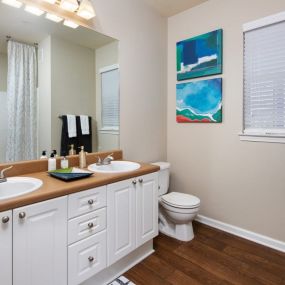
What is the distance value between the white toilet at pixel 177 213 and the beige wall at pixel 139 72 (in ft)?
1.32

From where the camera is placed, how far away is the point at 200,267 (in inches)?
71.9

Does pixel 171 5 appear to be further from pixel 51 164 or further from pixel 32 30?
pixel 51 164

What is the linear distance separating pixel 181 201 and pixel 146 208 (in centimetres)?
51

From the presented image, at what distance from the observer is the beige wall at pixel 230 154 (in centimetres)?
206

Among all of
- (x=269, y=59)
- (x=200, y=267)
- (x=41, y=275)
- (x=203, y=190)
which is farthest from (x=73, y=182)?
(x=269, y=59)

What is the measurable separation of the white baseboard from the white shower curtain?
198cm

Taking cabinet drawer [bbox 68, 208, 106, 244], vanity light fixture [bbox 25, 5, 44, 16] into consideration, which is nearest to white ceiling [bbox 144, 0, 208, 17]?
vanity light fixture [bbox 25, 5, 44, 16]

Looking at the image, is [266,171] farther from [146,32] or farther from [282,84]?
[146,32]

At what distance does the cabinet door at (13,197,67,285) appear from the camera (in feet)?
3.67

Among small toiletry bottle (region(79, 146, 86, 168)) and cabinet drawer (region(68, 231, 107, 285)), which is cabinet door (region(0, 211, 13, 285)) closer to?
cabinet drawer (region(68, 231, 107, 285))

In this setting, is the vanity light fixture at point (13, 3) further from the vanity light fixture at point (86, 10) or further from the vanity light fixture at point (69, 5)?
the vanity light fixture at point (86, 10)

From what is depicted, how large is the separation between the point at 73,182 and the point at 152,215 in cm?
85

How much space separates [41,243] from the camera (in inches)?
47.2

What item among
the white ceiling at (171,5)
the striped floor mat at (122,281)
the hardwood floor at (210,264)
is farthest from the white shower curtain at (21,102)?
the white ceiling at (171,5)
